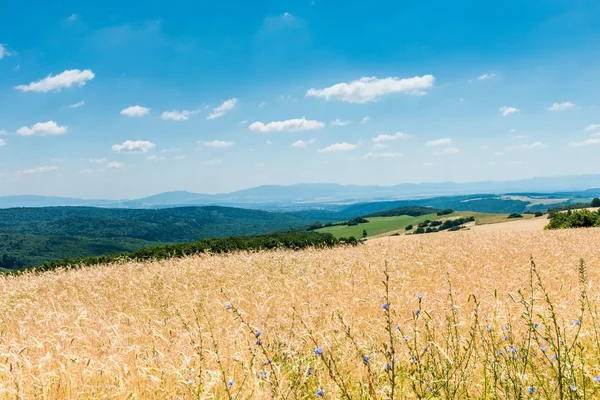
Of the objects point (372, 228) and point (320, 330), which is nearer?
point (320, 330)

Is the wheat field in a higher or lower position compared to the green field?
higher

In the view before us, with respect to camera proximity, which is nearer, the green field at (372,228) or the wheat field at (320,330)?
the wheat field at (320,330)

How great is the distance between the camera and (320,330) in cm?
548

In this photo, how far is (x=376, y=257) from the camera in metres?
11.5

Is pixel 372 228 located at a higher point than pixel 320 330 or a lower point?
lower

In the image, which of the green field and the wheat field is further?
the green field

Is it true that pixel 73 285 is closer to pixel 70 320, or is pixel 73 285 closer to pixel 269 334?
pixel 70 320

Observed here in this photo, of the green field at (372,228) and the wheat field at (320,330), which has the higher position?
the wheat field at (320,330)

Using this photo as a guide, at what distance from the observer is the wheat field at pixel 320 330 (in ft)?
12.1

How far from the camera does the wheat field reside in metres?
3.69

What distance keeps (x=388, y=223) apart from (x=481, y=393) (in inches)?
3987

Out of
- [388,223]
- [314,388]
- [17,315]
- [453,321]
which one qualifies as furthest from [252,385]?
[388,223]

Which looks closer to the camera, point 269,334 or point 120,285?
point 269,334

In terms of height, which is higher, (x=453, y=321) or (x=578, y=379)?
(x=453, y=321)
